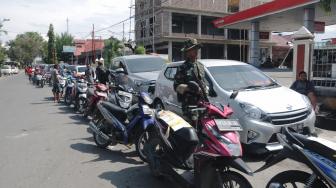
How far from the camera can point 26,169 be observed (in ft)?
20.7

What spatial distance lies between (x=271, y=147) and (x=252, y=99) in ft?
3.09

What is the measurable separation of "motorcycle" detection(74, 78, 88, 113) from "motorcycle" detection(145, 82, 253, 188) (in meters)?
7.55

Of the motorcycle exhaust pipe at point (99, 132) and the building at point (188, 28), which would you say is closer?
the motorcycle exhaust pipe at point (99, 132)

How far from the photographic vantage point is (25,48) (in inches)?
4710

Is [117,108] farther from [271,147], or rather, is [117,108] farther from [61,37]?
[61,37]

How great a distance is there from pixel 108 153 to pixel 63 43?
89709 mm

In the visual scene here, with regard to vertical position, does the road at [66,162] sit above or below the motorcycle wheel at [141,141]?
below

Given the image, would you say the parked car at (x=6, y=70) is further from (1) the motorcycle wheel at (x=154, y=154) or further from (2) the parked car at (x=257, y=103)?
(1) the motorcycle wheel at (x=154, y=154)

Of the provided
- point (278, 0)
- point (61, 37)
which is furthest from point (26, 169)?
point (61, 37)

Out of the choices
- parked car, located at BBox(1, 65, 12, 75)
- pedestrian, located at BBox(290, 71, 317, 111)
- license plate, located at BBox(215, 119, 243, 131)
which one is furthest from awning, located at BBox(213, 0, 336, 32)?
parked car, located at BBox(1, 65, 12, 75)

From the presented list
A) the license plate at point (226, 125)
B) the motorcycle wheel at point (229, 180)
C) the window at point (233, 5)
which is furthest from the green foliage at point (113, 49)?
the motorcycle wheel at point (229, 180)

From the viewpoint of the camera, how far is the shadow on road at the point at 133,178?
551cm

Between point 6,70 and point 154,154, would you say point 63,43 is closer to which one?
point 6,70

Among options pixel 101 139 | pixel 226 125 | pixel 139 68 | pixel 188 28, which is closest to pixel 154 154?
pixel 226 125
